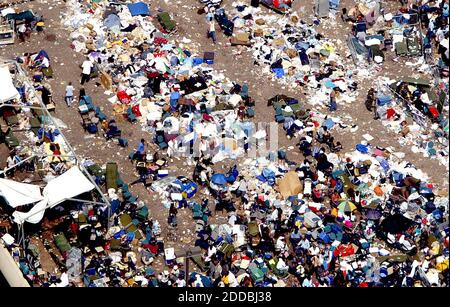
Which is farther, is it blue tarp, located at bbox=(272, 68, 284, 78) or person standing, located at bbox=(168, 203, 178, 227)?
blue tarp, located at bbox=(272, 68, 284, 78)

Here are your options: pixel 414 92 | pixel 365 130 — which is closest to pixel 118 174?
pixel 365 130

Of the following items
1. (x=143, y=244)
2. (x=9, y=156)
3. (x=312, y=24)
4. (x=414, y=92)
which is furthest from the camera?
(x=312, y=24)

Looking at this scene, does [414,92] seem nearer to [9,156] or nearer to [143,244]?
[143,244]

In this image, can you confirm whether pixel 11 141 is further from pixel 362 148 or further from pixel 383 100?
pixel 383 100

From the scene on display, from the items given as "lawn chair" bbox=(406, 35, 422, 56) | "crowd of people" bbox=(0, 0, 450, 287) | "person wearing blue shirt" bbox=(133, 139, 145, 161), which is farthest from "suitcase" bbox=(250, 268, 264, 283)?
"lawn chair" bbox=(406, 35, 422, 56)

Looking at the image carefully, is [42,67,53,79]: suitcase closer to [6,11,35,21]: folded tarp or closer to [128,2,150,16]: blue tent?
[6,11,35,21]: folded tarp
